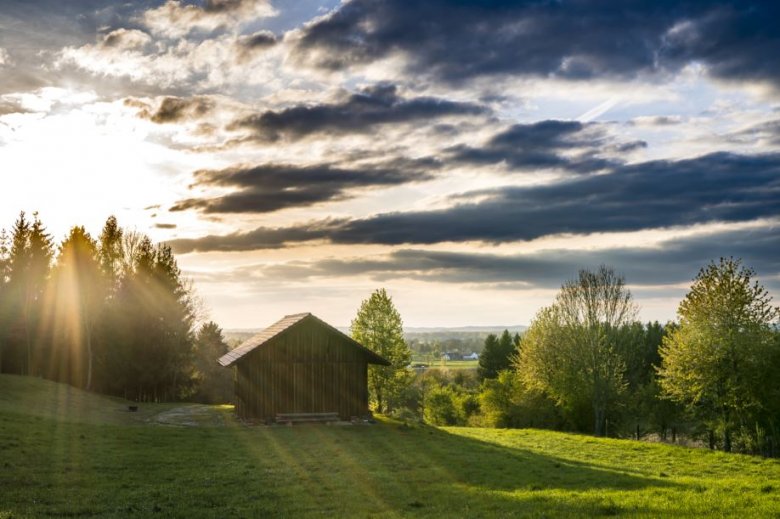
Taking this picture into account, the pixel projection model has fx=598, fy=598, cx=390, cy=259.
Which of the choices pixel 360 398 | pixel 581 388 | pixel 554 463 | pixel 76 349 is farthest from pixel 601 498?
pixel 76 349

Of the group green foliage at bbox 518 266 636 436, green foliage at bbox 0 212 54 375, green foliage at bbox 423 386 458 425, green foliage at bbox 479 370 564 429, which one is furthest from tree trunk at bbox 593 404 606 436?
green foliage at bbox 0 212 54 375

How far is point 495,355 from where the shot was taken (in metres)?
94.9

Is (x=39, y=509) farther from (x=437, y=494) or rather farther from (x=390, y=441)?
(x=390, y=441)

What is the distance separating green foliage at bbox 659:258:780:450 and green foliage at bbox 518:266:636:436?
30.5ft

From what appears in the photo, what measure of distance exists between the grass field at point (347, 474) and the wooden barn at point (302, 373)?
9.49 ft

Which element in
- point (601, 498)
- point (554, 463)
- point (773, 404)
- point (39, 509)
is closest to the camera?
point (39, 509)

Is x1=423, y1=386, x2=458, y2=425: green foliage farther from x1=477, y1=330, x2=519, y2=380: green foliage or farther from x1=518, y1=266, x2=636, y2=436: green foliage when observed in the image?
x1=518, y1=266, x2=636, y2=436: green foliage

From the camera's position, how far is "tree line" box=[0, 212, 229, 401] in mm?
63281

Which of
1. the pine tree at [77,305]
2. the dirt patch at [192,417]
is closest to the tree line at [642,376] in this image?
the dirt patch at [192,417]

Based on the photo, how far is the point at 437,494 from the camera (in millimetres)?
18375

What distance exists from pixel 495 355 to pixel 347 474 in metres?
75.7

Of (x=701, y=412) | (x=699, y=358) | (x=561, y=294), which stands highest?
(x=561, y=294)

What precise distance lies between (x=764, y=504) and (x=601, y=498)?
3.95 meters

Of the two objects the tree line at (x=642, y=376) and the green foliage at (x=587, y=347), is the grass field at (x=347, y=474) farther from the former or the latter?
the green foliage at (x=587, y=347)
